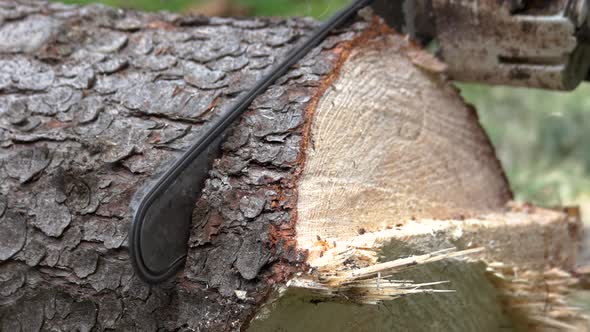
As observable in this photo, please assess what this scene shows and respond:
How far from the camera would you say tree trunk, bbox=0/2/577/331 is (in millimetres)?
1029

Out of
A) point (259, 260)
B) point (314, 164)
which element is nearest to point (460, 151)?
point (314, 164)

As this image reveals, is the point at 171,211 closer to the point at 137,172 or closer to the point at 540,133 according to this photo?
the point at 137,172

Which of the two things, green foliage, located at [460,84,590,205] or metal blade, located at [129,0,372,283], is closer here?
metal blade, located at [129,0,372,283]

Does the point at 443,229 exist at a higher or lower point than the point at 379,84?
lower

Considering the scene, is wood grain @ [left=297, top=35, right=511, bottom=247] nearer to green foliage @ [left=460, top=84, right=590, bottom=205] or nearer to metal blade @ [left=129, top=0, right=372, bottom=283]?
metal blade @ [left=129, top=0, right=372, bottom=283]

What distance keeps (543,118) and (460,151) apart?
155 cm

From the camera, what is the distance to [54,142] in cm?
121

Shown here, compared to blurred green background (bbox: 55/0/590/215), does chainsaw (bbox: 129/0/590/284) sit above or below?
above

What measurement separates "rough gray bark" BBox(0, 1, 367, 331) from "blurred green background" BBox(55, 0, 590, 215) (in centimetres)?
142

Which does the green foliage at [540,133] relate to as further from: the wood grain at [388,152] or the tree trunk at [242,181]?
the tree trunk at [242,181]

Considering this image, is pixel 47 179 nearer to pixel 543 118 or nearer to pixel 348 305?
pixel 348 305

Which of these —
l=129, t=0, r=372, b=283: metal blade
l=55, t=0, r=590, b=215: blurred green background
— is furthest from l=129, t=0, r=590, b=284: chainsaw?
l=55, t=0, r=590, b=215: blurred green background

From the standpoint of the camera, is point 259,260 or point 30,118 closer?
point 259,260

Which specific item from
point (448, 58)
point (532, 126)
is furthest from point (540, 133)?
point (448, 58)
